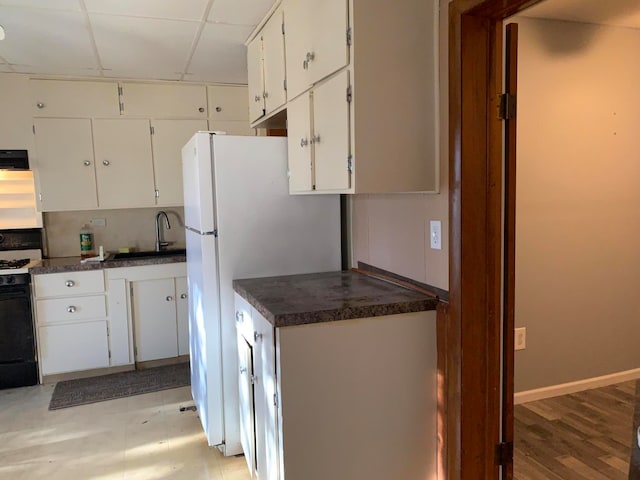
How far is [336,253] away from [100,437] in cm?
173

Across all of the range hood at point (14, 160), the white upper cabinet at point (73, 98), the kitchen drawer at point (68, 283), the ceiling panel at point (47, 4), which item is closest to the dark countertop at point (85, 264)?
the kitchen drawer at point (68, 283)

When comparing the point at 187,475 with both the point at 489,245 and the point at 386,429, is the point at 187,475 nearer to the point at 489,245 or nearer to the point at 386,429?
the point at 386,429

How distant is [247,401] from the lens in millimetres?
2252

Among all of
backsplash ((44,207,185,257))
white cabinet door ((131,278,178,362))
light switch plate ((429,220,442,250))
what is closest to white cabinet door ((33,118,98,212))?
backsplash ((44,207,185,257))

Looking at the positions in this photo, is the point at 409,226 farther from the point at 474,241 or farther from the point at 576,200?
the point at 576,200

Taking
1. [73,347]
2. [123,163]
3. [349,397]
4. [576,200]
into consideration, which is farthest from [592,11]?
[73,347]

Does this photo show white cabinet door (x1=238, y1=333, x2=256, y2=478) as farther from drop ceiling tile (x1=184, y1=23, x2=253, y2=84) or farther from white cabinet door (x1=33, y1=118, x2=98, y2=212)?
white cabinet door (x1=33, y1=118, x2=98, y2=212)

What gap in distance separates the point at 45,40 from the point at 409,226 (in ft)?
8.12

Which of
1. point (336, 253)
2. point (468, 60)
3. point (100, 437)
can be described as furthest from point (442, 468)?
point (100, 437)

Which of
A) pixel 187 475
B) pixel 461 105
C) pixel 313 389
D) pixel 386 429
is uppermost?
pixel 461 105

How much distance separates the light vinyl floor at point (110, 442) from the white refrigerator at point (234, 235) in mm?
183

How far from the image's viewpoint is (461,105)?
1683mm

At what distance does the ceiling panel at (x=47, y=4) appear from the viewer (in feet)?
7.64

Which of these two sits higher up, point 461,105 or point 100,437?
point 461,105
